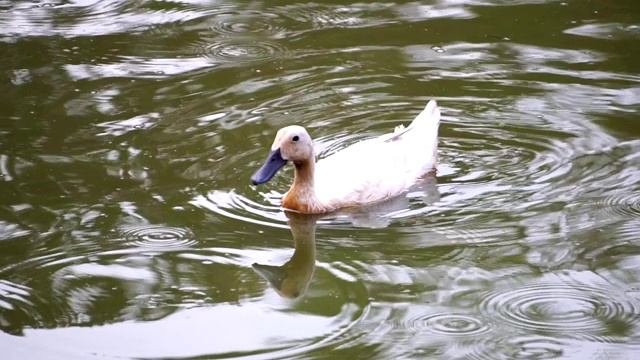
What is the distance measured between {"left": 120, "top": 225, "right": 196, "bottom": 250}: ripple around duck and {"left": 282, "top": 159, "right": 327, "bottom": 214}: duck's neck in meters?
0.88

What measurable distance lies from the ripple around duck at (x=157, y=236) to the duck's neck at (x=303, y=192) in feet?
2.88

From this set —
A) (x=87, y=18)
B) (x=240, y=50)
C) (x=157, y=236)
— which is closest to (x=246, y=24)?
(x=240, y=50)

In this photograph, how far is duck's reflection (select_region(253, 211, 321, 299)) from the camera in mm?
7438

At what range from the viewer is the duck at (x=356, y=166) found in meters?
8.54

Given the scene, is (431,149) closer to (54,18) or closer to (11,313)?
(11,313)

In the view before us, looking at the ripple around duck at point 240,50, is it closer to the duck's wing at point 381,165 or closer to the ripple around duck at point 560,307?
the duck's wing at point 381,165

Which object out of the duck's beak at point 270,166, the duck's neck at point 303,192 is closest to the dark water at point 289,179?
the duck's neck at point 303,192

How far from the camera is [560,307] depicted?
6.90 m

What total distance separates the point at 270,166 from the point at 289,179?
879 mm

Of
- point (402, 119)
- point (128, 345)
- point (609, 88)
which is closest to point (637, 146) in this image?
point (609, 88)

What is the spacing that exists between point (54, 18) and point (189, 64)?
81.7 inches

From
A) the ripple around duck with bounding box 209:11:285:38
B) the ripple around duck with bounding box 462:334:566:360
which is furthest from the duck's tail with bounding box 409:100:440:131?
the ripple around duck with bounding box 462:334:566:360

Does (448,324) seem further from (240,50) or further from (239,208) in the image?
(240,50)

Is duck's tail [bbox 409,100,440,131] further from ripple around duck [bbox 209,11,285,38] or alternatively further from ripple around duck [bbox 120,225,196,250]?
ripple around duck [bbox 209,11,285,38]
